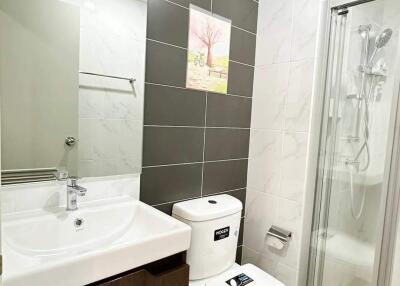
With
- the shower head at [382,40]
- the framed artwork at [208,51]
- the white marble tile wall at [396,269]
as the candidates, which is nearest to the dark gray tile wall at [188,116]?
the framed artwork at [208,51]

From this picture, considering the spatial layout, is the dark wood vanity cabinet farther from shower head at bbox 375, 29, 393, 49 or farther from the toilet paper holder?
shower head at bbox 375, 29, 393, 49

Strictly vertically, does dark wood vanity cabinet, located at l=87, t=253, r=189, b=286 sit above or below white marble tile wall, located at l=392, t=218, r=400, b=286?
above

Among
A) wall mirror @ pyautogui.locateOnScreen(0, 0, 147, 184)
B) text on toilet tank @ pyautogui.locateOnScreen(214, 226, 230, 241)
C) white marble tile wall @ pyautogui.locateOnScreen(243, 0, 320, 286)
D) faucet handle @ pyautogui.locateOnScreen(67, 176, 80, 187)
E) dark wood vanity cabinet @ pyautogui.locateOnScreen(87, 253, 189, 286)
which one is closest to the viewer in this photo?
dark wood vanity cabinet @ pyautogui.locateOnScreen(87, 253, 189, 286)

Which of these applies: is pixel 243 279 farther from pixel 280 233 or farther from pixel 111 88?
pixel 111 88

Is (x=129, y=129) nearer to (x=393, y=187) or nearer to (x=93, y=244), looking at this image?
(x=93, y=244)

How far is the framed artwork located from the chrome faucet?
0.77 meters

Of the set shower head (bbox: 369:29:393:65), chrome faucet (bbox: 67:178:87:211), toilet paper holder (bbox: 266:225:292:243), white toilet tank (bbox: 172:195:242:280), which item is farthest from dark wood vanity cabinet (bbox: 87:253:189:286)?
shower head (bbox: 369:29:393:65)

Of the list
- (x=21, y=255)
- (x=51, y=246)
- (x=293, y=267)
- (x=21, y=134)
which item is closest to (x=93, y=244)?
(x=51, y=246)

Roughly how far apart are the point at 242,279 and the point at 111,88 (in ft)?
3.84

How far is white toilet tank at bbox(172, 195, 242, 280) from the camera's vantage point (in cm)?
143

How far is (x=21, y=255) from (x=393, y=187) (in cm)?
163

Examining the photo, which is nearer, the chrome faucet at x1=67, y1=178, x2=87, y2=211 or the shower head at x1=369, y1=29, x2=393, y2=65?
the chrome faucet at x1=67, y1=178, x2=87, y2=211

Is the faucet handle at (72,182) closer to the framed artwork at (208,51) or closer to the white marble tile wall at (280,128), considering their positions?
the framed artwork at (208,51)

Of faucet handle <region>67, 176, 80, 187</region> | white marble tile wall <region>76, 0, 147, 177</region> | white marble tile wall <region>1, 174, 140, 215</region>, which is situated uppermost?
white marble tile wall <region>76, 0, 147, 177</region>
